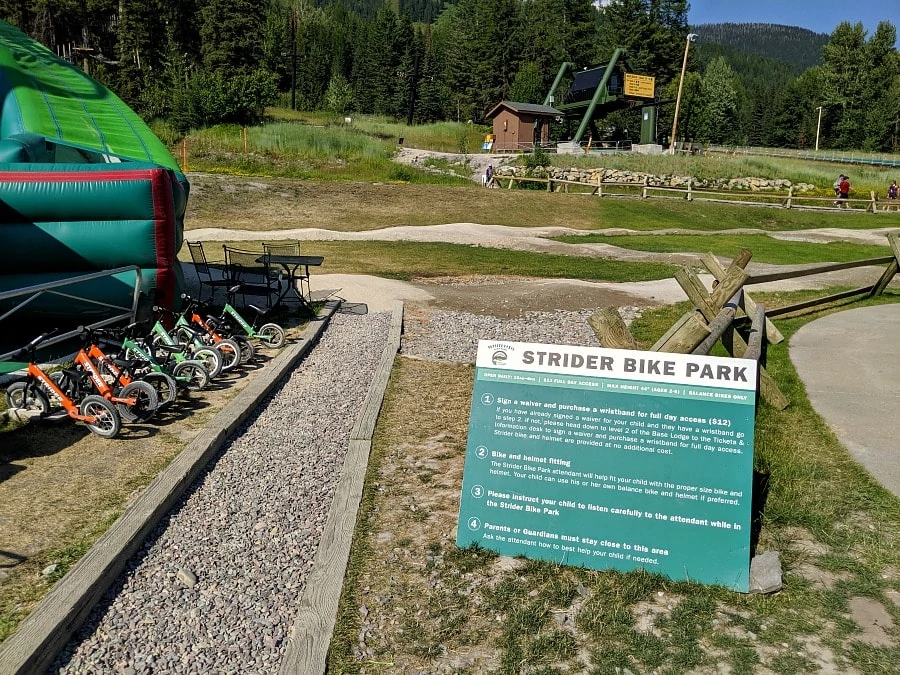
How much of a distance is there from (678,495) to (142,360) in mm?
5521

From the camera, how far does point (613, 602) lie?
4.00m

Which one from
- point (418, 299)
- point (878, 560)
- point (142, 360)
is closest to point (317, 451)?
point (142, 360)

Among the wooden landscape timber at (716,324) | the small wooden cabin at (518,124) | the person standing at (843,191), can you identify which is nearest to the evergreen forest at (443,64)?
the small wooden cabin at (518,124)

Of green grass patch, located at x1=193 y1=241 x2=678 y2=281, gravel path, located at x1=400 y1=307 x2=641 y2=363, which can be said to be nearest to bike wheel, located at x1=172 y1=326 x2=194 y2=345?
gravel path, located at x1=400 y1=307 x2=641 y2=363

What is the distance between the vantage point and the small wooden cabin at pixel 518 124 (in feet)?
167

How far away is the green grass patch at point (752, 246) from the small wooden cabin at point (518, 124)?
2598cm

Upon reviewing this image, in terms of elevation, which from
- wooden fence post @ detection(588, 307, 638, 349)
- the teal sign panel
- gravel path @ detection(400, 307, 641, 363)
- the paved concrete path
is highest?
wooden fence post @ detection(588, 307, 638, 349)

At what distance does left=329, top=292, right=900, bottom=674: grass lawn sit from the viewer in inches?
141

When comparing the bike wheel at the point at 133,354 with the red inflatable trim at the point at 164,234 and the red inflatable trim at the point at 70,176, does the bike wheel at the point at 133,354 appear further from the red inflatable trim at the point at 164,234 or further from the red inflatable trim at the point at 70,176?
the red inflatable trim at the point at 70,176

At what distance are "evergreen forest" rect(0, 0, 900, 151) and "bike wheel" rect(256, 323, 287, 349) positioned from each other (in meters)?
38.9

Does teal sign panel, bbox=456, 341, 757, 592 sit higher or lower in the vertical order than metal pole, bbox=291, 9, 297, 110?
lower

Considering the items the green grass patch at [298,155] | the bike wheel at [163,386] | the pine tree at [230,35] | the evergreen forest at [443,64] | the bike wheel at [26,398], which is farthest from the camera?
the pine tree at [230,35]

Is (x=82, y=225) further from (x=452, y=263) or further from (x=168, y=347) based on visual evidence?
(x=452, y=263)

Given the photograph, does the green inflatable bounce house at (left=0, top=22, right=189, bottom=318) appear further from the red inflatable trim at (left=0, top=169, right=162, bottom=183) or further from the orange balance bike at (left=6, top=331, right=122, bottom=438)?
the orange balance bike at (left=6, top=331, right=122, bottom=438)
